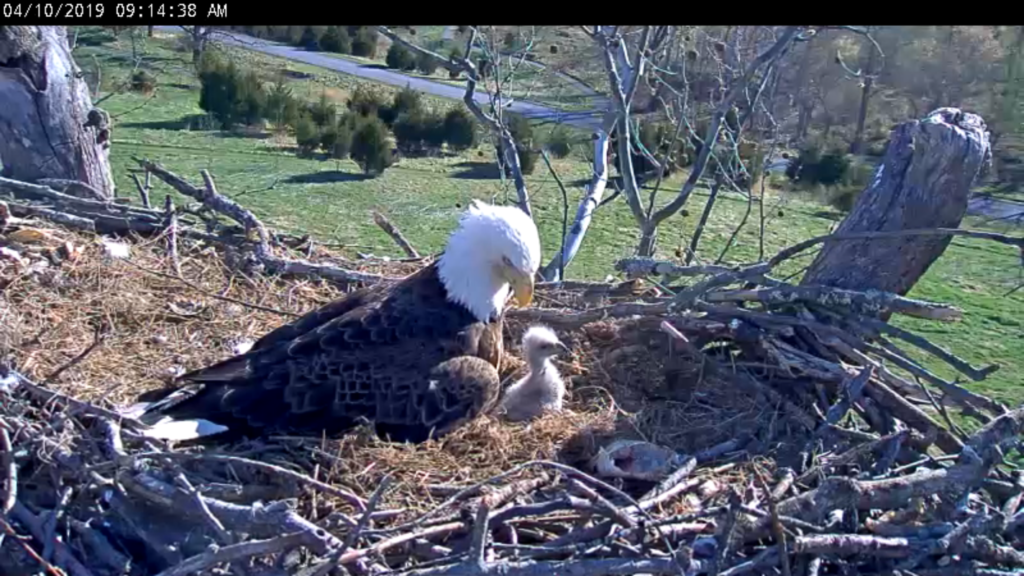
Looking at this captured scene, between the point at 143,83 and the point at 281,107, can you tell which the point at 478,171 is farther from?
the point at 143,83

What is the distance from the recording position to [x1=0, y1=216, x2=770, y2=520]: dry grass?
149 inches

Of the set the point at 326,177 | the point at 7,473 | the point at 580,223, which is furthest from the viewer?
the point at 326,177

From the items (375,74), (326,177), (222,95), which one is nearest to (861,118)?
(326,177)

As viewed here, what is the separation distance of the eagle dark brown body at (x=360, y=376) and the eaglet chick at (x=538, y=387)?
0.15 meters

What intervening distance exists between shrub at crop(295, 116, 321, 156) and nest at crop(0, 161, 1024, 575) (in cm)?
964

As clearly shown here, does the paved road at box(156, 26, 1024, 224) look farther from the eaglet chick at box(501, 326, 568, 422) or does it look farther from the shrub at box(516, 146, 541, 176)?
the eaglet chick at box(501, 326, 568, 422)

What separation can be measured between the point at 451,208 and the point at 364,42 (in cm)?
1520

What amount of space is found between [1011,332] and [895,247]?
4.56m
